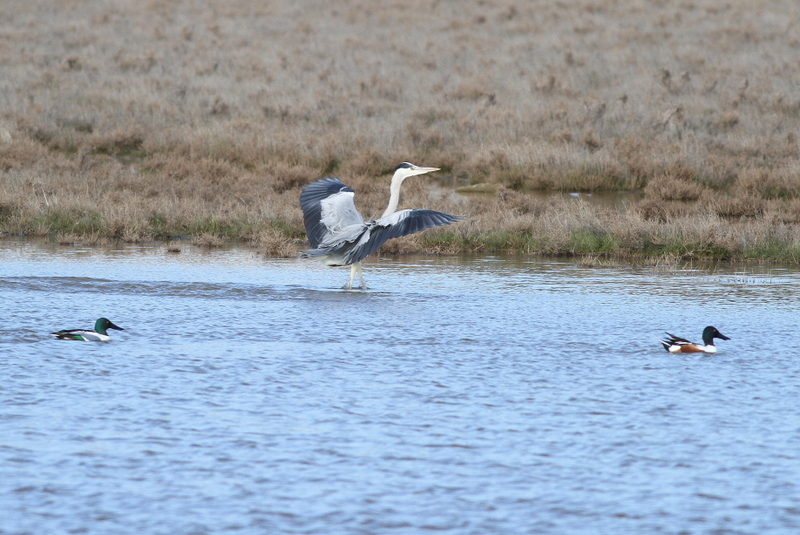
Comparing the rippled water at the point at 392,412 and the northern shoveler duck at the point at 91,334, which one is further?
the northern shoveler duck at the point at 91,334

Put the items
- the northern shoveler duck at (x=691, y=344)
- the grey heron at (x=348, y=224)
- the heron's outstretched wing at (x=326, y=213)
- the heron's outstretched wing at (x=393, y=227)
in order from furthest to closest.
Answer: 1. the heron's outstretched wing at (x=326, y=213)
2. the grey heron at (x=348, y=224)
3. the heron's outstretched wing at (x=393, y=227)
4. the northern shoveler duck at (x=691, y=344)

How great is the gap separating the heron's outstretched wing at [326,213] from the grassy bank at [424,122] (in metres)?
2.61

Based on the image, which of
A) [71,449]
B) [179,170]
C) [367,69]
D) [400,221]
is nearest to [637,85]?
[367,69]

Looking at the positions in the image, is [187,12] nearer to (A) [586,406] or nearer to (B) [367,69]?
(B) [367,69]

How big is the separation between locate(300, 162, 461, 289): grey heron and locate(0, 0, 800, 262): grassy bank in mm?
2700

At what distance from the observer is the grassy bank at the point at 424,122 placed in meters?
17.5

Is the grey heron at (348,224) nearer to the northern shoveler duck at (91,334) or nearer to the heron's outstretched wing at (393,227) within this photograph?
the heron's outstretched wing at (393,227)

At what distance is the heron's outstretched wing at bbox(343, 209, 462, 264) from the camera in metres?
11.3

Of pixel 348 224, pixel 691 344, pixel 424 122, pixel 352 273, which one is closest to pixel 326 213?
pixel 348 224

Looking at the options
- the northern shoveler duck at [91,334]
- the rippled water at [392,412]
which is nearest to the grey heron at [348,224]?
the rippled water at [392,412]

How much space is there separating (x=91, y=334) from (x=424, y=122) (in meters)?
18.2

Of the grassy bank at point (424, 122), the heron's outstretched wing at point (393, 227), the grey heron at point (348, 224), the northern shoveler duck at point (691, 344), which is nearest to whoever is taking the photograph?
the northern shoveler duck at point (691, 344)

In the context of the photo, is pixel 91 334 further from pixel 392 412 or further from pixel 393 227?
pixel 393 227

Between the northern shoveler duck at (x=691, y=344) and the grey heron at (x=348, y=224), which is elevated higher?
the grey heron at (x=348, y=224)
